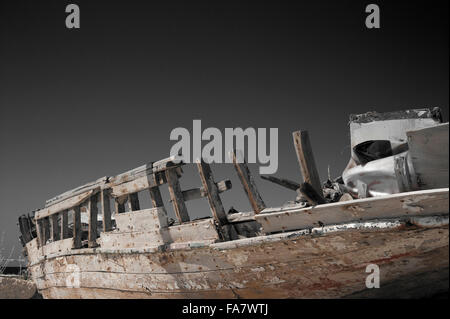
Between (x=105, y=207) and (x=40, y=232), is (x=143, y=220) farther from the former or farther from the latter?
(x=40, y=232)

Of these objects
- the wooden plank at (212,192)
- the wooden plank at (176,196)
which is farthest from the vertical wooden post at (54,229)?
the wooden plank at (212,192)

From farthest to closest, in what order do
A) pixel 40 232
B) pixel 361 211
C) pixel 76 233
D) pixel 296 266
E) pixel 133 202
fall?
pixel 40 232 → pixel 76 233 → pixel 133 202 → pixel 296 266 → pixel 361 211

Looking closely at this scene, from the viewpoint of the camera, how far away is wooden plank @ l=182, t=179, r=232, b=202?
4.88m

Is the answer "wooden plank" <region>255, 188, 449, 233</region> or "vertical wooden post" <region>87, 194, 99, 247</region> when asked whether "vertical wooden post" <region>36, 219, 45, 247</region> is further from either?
"wooden plank" <region>255, 188, 449, 233</region>

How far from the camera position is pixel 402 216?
333cm

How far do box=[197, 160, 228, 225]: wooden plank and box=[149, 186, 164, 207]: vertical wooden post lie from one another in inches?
37.4

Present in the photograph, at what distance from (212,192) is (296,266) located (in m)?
1.45

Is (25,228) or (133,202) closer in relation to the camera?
(133,202)

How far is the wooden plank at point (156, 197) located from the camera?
5387 mm

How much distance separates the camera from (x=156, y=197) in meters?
5.42

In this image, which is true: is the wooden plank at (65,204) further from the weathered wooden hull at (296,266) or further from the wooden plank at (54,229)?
the weathered wooden hull at (296,266)

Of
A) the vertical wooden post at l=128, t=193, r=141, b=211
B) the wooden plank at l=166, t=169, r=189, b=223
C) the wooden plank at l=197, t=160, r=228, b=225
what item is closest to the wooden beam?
the vertical wooden post at l=128, t=193, r=141, b=211

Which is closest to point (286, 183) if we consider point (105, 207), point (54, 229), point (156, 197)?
point (156, 197)

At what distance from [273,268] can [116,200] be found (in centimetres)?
305
